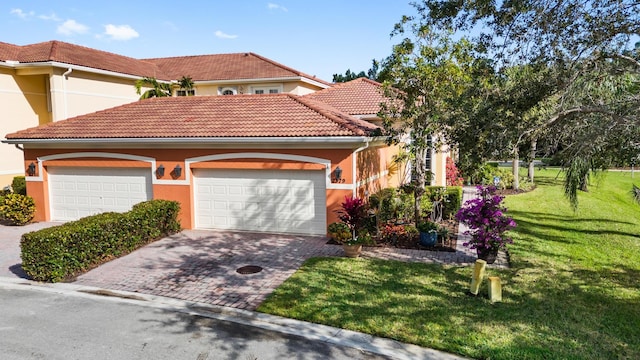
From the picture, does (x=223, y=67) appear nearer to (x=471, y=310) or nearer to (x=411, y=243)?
(x=411, y=243)

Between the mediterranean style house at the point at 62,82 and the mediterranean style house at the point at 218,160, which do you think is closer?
the mediterranean style house at the point at 218,160

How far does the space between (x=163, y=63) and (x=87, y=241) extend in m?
24.5

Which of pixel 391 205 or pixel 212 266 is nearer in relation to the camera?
pixel 212 266

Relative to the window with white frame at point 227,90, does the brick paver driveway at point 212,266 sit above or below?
below

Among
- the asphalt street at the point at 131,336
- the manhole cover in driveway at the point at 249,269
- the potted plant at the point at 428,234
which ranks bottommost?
the asphalt street at the point at 131,336

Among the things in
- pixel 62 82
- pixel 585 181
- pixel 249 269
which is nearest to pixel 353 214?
pixel 249 269

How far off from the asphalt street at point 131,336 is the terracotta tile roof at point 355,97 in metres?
12.6

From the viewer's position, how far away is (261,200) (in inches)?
545

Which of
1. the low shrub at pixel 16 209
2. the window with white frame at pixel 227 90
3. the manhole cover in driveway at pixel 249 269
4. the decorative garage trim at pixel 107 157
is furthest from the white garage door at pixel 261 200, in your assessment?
the window with white frame at pixel 227 90

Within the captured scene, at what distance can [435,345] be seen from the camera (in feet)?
21.7

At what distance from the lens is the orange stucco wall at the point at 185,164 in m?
12.9

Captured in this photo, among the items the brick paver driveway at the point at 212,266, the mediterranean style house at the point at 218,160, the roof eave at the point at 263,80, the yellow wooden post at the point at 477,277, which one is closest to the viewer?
the yellow wooden post at the point at 477,277

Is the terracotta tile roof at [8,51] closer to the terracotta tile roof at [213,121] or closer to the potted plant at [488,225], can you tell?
the terracotta tile roof at [213,121]

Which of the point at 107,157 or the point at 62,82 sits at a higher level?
the point at 62,82
